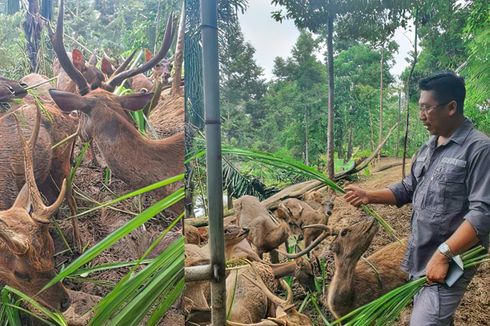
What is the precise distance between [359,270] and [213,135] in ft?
2.10

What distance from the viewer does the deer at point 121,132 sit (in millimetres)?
1695

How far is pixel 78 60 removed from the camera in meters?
1.72

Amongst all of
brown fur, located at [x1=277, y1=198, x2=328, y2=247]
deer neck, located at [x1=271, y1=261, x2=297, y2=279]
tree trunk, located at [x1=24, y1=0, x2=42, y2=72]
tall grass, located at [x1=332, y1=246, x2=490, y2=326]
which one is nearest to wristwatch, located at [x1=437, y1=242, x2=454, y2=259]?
tall grass, located at [x1=332, y1=246, x2=490, y2=326]

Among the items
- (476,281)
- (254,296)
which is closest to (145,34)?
(254,296)

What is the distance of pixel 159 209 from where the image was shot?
1700 mm

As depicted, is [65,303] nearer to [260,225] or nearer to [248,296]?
[248,296]

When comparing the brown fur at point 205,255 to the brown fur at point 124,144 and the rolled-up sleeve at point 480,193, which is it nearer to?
the brown fur at point 124,144

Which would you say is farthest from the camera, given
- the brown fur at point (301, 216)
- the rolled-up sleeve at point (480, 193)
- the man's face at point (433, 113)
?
the brown fur at point (301, 216)

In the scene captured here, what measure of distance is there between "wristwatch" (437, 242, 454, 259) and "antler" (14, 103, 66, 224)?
1325 millimetres

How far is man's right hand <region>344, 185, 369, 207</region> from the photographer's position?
4.75ft

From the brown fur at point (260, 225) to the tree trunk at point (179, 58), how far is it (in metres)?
0.48

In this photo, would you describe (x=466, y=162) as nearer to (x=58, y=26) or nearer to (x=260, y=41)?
(x=260, y=41)

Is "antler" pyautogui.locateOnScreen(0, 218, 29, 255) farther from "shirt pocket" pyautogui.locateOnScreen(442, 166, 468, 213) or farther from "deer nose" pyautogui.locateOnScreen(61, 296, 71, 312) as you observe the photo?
"shirt pocket" pyautogui.locateOnScreen(442, 166, 468, 213)

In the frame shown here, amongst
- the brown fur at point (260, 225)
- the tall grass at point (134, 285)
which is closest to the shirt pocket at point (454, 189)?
the brown fur at point (260, 225)
